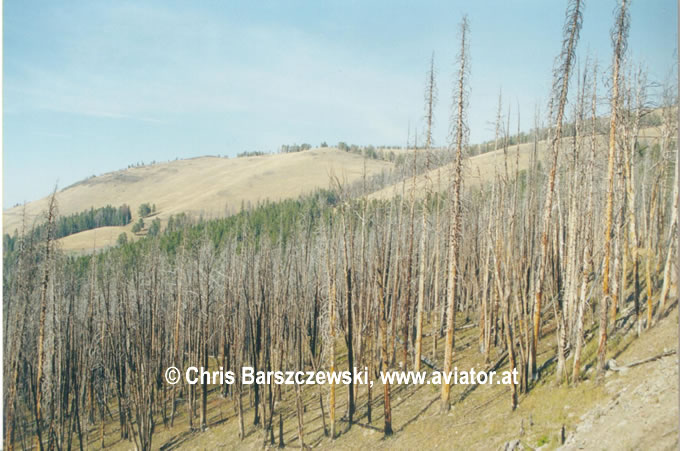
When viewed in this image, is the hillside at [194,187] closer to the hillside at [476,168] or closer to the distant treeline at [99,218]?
the distant treeline at [99,218]

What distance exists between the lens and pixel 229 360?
1780cm

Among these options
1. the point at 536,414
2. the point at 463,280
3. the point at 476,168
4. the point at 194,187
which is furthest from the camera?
the point at 194,187

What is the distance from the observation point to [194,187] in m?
123

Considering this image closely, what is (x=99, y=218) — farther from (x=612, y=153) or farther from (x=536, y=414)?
(x=612, y=153)

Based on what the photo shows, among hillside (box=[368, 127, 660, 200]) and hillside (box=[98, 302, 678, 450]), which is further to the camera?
hillside (box=[368, 127, 660, 200])

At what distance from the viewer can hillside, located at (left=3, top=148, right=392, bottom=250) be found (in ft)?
216

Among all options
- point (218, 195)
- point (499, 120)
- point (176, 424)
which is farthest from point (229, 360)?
point (218, 195)

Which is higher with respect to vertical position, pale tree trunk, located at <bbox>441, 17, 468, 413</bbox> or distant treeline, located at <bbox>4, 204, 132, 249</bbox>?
pale tree trunk, located at <bbox>441, 17, 468, 413</bbox>

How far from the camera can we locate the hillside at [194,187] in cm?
6594

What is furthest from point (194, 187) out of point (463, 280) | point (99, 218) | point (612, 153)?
point (612, 153)

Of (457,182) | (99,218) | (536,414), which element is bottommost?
(536,414)

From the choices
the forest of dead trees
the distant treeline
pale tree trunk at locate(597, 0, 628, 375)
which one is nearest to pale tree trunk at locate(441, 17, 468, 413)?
the forest of dead trees

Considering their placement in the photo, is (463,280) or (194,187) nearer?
(463,280)

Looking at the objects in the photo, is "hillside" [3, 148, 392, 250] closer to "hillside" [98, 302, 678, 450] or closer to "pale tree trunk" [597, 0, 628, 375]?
"hillside" [98, 302, 678, 450]
